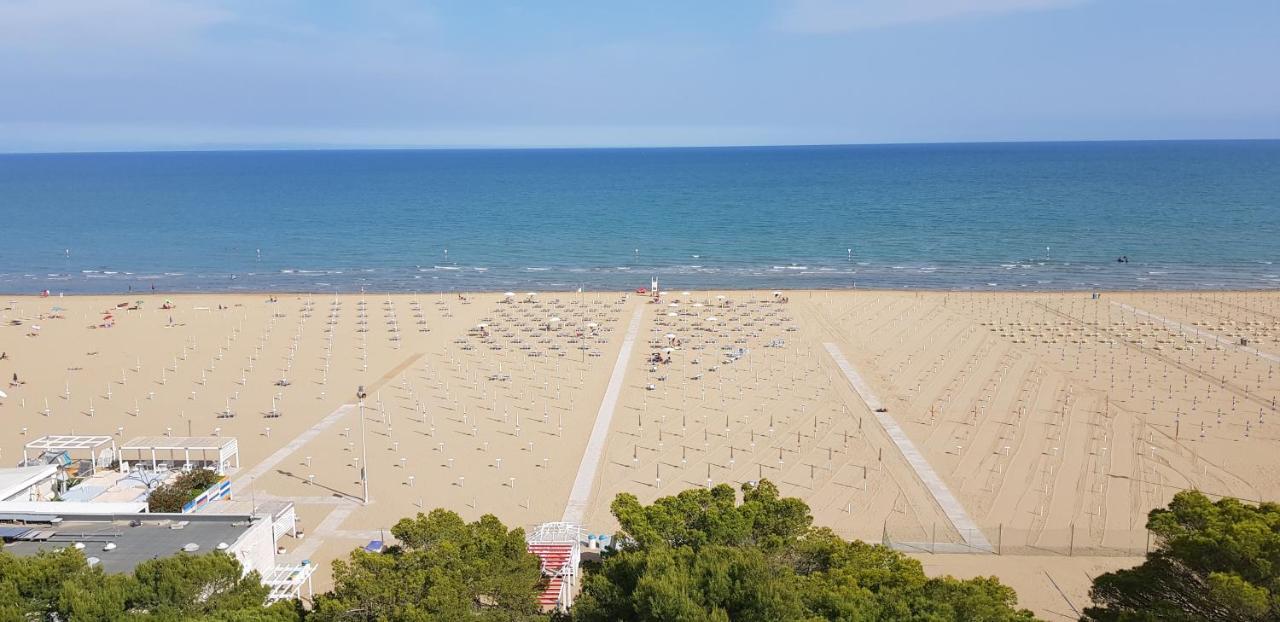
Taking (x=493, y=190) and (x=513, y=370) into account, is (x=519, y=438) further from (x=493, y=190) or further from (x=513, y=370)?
(x=493, y=190)

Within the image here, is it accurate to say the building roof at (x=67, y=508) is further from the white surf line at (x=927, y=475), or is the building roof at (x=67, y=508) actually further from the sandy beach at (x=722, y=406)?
the white surf line at (x=927, y=475)

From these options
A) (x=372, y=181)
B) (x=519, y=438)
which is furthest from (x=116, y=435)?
(x=372, y=181)

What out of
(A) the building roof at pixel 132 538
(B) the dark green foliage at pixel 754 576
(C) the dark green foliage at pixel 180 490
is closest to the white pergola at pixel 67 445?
(C) the dark green foliage at pixel 180 490

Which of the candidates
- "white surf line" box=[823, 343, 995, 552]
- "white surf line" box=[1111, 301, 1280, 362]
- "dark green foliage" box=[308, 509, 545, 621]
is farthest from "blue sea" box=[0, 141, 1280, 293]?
"dark green foliage" box=[308, 509, 545, 621]

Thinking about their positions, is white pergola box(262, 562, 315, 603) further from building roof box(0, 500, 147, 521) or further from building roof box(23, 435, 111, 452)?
building roof box(23, 435, 111, 452)

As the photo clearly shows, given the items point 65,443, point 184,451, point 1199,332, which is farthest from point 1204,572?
point 1199,332

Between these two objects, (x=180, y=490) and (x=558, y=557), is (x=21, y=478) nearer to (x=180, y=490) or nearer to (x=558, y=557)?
(x=180, y=490)
